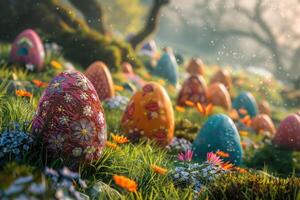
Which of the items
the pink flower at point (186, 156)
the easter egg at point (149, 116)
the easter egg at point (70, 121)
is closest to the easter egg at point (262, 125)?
the easter egg at point (149, 116)

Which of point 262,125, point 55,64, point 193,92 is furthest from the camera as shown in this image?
point 262,125

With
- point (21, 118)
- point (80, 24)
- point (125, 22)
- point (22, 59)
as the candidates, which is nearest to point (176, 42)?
point (125, 22)

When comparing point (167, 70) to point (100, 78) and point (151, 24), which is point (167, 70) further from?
point (100, 78)

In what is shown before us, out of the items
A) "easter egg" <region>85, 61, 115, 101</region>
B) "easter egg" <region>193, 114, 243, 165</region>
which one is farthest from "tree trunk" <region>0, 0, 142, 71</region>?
"easter egg" <region>193, 114, 243, 165</region>

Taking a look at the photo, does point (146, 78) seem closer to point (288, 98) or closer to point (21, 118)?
point (21, 118)

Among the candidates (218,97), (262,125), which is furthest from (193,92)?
(262,125)

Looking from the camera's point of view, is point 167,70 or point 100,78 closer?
point 100,78

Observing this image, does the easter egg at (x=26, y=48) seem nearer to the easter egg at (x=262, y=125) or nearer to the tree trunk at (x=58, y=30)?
the tree trunk at (x=58, y=30)
